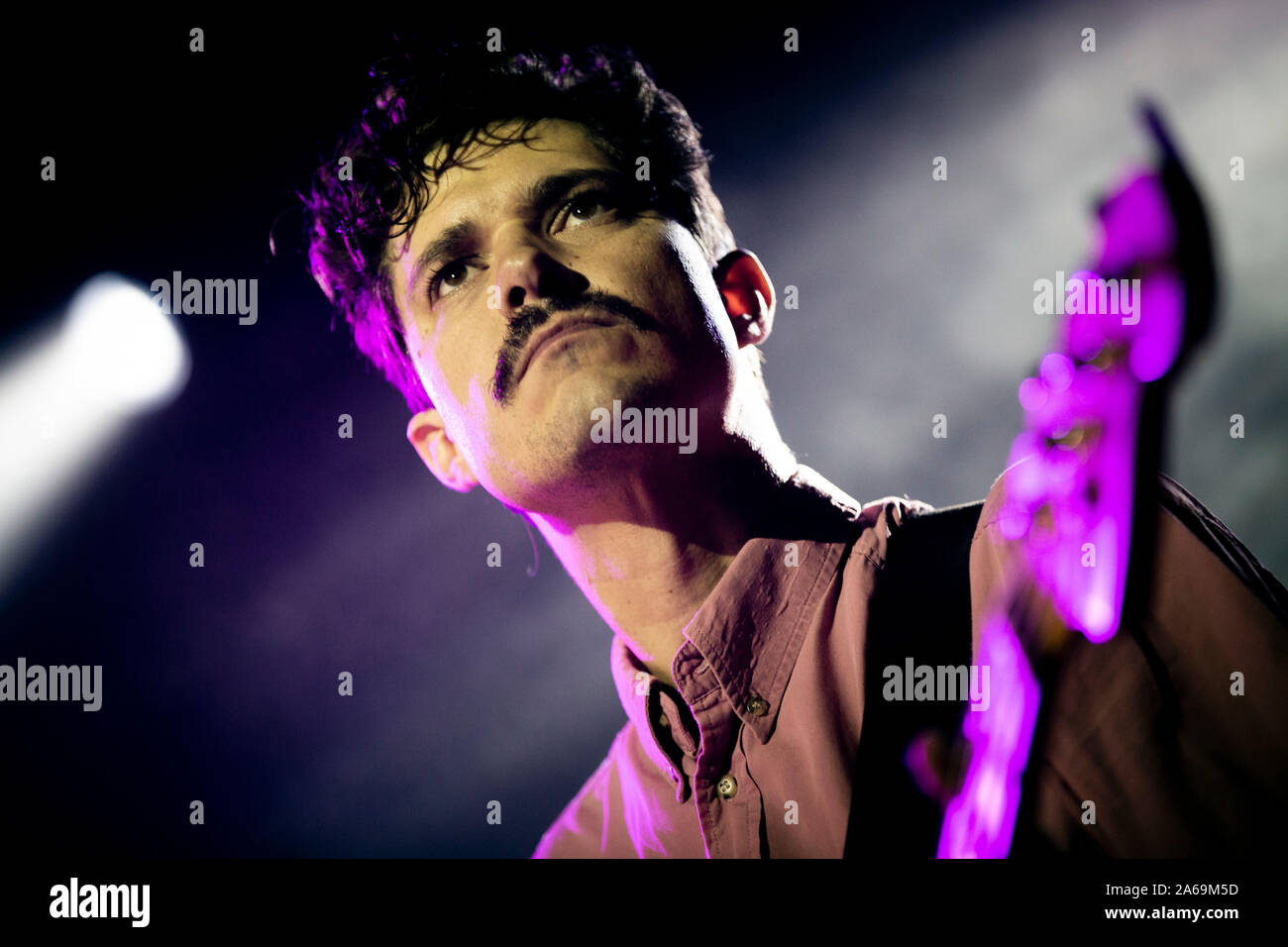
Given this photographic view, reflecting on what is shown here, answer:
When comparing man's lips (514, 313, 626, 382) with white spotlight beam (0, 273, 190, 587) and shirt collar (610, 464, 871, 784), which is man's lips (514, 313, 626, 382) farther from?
white spotlight beam (0, 273, 190, 587)

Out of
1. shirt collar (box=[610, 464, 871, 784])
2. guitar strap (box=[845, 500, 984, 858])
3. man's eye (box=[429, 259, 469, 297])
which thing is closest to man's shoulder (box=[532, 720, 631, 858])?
shirt collar (box=[610, 464, 871, 784])

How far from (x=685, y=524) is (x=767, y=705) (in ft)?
1.44

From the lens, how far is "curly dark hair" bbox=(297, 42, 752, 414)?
182 centimetres

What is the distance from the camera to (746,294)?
74.4 inches

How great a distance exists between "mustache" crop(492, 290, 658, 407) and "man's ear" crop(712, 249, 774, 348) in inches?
13.5

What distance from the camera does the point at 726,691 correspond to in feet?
4.99

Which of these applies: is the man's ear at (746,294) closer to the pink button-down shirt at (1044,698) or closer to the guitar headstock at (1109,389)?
the pink button-down shirt at (1044,698)

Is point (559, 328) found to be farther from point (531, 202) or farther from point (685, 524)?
point (685, 524)

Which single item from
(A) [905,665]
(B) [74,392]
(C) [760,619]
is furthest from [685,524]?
(B) [74,392]

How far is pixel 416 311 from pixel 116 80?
50.1 inches

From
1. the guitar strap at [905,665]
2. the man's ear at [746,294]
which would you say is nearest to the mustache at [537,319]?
the man's ear at [746,294]

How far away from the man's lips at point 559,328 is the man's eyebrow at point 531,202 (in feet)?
1.04

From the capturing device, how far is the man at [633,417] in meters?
1.52
